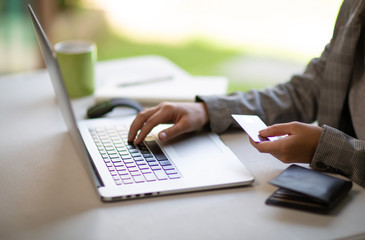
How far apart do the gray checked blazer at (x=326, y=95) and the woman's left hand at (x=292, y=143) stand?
7.0 inches

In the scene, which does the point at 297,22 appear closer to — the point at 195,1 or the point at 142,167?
the point at 195,1

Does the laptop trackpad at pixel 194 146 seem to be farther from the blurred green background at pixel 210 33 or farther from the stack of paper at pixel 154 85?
the blurred green background at pixel 210 33

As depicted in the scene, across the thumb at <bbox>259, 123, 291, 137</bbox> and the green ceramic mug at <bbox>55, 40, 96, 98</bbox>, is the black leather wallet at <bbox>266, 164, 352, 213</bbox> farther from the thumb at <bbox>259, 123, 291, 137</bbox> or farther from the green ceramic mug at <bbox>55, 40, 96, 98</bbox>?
the green ceramic mug at <bbox>55, 40, 96, 98</bbox>

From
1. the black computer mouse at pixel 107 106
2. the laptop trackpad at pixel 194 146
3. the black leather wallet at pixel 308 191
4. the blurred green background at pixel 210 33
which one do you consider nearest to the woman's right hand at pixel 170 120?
the laptop trackpad at pixel 194 146

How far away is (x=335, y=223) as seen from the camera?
750 mm

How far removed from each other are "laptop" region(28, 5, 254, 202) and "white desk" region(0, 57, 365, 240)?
19 millimetres

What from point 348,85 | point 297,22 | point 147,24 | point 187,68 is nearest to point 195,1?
point 147,24

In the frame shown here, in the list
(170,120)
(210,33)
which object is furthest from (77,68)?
(210,33)

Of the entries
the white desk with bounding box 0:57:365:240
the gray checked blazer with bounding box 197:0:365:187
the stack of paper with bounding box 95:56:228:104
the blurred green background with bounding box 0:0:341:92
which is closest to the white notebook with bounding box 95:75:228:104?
the stack of paper with bounding box 95:56:228:104

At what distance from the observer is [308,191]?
0.77m

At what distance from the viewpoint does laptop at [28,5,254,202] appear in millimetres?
810

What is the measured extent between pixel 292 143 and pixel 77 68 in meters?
0.64

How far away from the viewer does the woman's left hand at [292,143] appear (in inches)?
35.4

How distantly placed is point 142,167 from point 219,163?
0.15 metres
